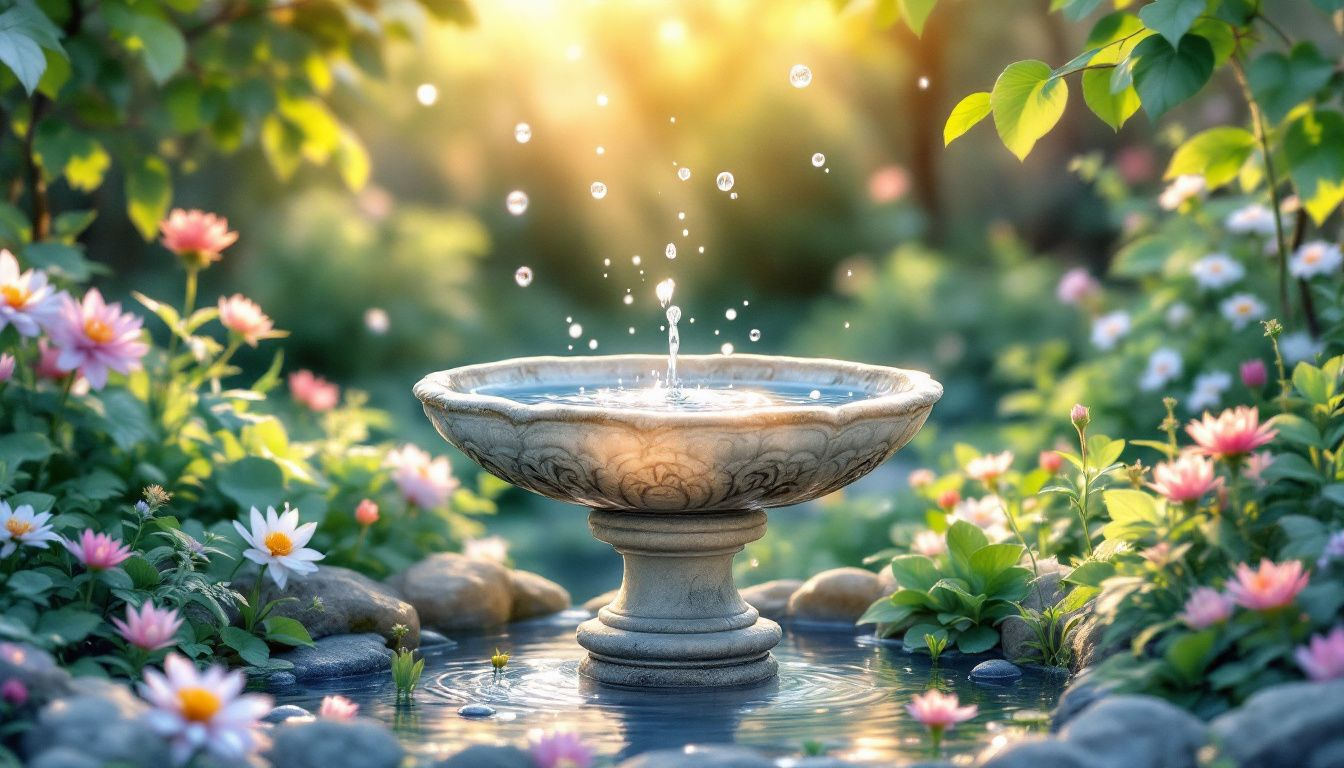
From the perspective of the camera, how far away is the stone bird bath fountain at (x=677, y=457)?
11.3ft

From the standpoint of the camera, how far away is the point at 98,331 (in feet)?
12.2

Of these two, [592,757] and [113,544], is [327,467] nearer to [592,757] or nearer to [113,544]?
[113,544]

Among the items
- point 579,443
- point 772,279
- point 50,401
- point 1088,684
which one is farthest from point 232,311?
point 772,279

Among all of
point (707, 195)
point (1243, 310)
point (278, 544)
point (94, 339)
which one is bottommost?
point (278, 544)

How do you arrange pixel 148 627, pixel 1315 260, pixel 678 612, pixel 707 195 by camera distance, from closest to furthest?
1. pixel 148 627
2. pixel 678 612
3. pixel 1315 260
4. pixel 707 195

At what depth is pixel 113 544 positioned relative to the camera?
3.34 metres

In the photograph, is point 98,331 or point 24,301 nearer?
point 24,301

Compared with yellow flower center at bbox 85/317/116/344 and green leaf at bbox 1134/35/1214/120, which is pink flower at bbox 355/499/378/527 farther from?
green leaf at bbox 1134/35/1214/120

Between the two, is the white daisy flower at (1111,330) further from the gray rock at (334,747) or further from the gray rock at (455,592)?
the gray rock at (334,747)

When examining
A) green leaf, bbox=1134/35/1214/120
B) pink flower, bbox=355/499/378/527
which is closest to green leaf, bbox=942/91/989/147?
green leaf, bbox=1134/35/1214/120

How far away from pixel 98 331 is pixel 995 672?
7.84ft

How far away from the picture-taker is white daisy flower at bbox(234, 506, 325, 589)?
3.58 meters

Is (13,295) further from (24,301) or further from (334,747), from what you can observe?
(334,747)

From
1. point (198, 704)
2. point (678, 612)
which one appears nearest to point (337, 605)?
point (678, 612)
